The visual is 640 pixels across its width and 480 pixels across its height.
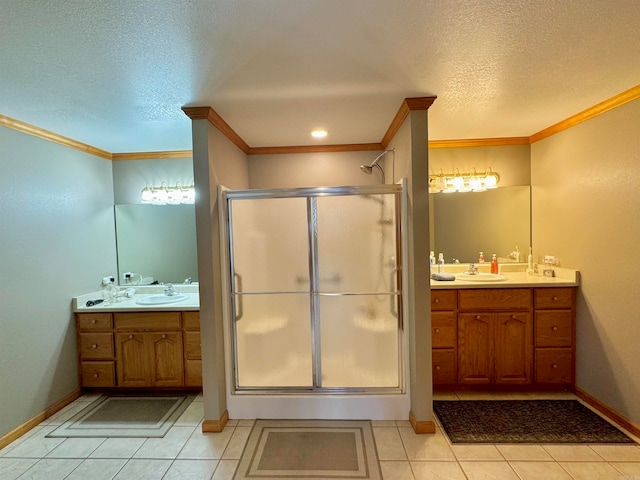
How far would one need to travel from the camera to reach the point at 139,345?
2.91 metres

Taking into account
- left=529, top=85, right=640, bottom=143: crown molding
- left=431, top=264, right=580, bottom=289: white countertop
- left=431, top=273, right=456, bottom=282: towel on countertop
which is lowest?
left=431, top=264, right=580, bottom=289: white countertop

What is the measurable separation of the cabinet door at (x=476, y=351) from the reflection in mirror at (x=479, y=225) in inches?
32.7

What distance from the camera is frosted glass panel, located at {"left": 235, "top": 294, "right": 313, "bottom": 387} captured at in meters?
2.59

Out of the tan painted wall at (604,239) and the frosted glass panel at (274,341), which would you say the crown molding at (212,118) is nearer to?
the frosted glass panel at (274,341)

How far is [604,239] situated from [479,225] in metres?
1.09

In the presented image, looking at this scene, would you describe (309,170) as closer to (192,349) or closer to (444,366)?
(192,349)

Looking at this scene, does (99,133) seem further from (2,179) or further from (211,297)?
(211,297)

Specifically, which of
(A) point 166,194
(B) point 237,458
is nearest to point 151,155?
(A) point 166,194

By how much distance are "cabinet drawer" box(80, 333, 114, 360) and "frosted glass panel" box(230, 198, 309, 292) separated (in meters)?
1.44

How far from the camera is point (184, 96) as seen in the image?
6.89 feet

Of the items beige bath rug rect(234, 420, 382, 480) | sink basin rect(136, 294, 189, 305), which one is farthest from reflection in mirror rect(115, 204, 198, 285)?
beige bath rug rect(234, 420, 382, 480)

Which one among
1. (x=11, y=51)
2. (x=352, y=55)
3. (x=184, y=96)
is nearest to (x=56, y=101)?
(x=11, y=51)

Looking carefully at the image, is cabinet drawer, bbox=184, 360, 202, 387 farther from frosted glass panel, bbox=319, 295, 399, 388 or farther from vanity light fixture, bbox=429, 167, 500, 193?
vanity light fixture, bbox=429, 167, 500, 193

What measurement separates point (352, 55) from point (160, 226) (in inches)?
110
